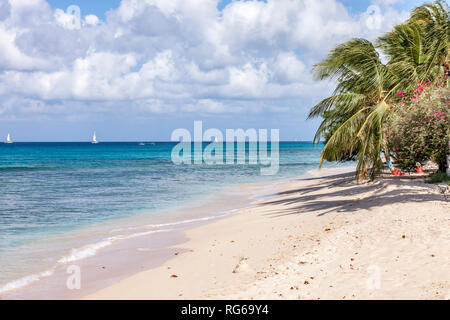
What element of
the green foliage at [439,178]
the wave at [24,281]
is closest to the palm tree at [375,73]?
the green foliage at [439,178]

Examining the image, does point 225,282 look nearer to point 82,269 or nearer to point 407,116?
point 82,269

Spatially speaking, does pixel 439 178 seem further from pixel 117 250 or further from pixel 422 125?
pixel 117 250

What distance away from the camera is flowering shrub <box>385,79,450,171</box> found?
9797 mm

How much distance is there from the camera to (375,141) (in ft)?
41.8

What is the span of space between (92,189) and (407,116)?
66.5 feet

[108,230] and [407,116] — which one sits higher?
[407,116]

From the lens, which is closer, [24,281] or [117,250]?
[24,281]

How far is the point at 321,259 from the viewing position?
736 centimetres

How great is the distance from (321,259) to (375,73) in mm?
9214

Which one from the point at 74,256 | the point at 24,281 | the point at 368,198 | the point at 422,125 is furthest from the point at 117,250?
the point at 422,125

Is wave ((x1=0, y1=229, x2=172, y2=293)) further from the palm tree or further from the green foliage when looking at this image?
the green foliage

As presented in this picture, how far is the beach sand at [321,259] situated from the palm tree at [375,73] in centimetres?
242
